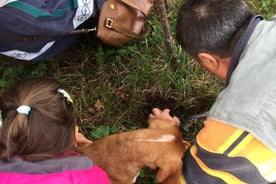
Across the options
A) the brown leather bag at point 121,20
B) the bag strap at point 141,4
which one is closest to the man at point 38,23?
the brown leather bag at point 121,20

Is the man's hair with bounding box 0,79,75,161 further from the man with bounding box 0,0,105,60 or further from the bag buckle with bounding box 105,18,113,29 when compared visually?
the bag buckle with bounding box 105,18,113,29

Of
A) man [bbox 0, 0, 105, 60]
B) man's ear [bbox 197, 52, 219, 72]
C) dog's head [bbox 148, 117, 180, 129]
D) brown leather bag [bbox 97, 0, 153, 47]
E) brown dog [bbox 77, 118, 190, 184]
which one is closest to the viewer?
man's ear [bbox 197, 52, 219, 72]

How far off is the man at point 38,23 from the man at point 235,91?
0.75 m

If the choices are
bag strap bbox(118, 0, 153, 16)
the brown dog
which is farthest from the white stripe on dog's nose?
bag strap bbox(118, 0, 153, 16)

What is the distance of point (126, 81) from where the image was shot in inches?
Result: 129

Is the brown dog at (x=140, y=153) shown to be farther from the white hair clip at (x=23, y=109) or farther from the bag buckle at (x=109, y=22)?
the bag buckle at (x=109, y=22)

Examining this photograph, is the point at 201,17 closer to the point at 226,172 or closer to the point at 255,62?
the point at 255,62

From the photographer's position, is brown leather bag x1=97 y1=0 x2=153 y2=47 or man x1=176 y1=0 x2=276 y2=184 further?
brown leather bag x1=97 y1=0 x2=153 y2=47

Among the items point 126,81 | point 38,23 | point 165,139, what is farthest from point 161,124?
point 38,23

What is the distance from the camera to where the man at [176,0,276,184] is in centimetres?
182

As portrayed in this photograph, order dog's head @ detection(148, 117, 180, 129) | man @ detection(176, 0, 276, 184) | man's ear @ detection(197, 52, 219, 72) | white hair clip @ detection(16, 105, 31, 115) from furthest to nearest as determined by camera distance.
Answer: dog's head @ detection(148, 117, 180, 129)
man's ear @ detection(197, 52, 219, 72)
white hair clip @ detection(16, 105, 31, 115)
man @ detection(176, 0, 276, 184)

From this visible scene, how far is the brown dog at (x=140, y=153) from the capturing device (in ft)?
7.97

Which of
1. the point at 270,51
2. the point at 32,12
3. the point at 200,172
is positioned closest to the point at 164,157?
the point at 200,172

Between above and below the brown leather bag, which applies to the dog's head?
below
